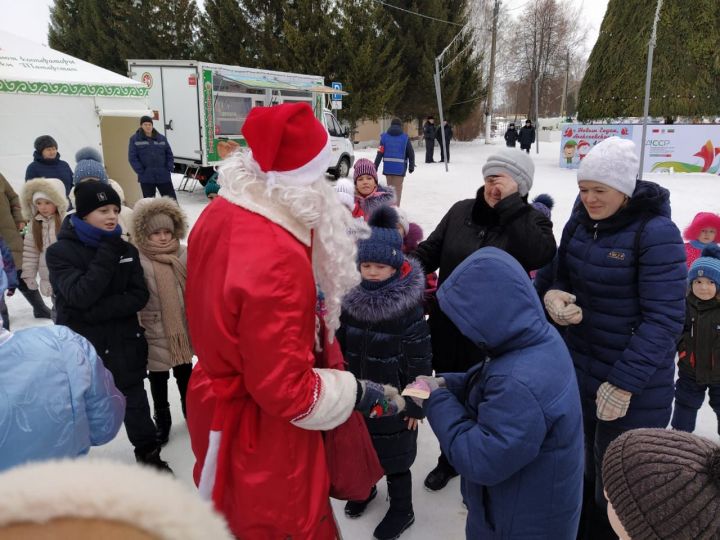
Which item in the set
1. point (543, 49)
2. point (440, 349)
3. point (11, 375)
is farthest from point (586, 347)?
point (543, 49)

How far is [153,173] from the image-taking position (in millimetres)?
9344

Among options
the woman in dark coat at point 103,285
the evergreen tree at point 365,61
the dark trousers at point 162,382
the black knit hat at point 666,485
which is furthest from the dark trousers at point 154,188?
the evergreen tree at point 365,61

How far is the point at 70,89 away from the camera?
29.9 ft

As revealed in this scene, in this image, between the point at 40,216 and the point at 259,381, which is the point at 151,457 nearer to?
the point at 259,381

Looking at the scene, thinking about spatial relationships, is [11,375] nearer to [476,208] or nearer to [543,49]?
[476,208]

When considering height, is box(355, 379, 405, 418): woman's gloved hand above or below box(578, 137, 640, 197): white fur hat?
below

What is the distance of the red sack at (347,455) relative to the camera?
1840 millimetres

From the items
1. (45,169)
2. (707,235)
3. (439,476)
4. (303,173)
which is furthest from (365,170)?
(45,169)

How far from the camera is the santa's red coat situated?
1.34m

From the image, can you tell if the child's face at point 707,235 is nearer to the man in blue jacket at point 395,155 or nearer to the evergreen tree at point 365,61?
the man in blue jacket at point 395,155

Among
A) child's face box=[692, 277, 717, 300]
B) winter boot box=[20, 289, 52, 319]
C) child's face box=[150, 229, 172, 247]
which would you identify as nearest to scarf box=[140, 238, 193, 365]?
child's face box=[150, 229, 172, 247]

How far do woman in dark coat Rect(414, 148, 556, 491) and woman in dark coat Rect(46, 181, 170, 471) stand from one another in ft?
5.37

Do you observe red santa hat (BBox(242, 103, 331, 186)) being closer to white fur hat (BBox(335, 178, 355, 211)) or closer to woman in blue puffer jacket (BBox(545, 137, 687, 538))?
woman in blue puffer jacket (BBox(545, 137, 687, 538))

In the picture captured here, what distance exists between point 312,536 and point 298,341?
0.66m
